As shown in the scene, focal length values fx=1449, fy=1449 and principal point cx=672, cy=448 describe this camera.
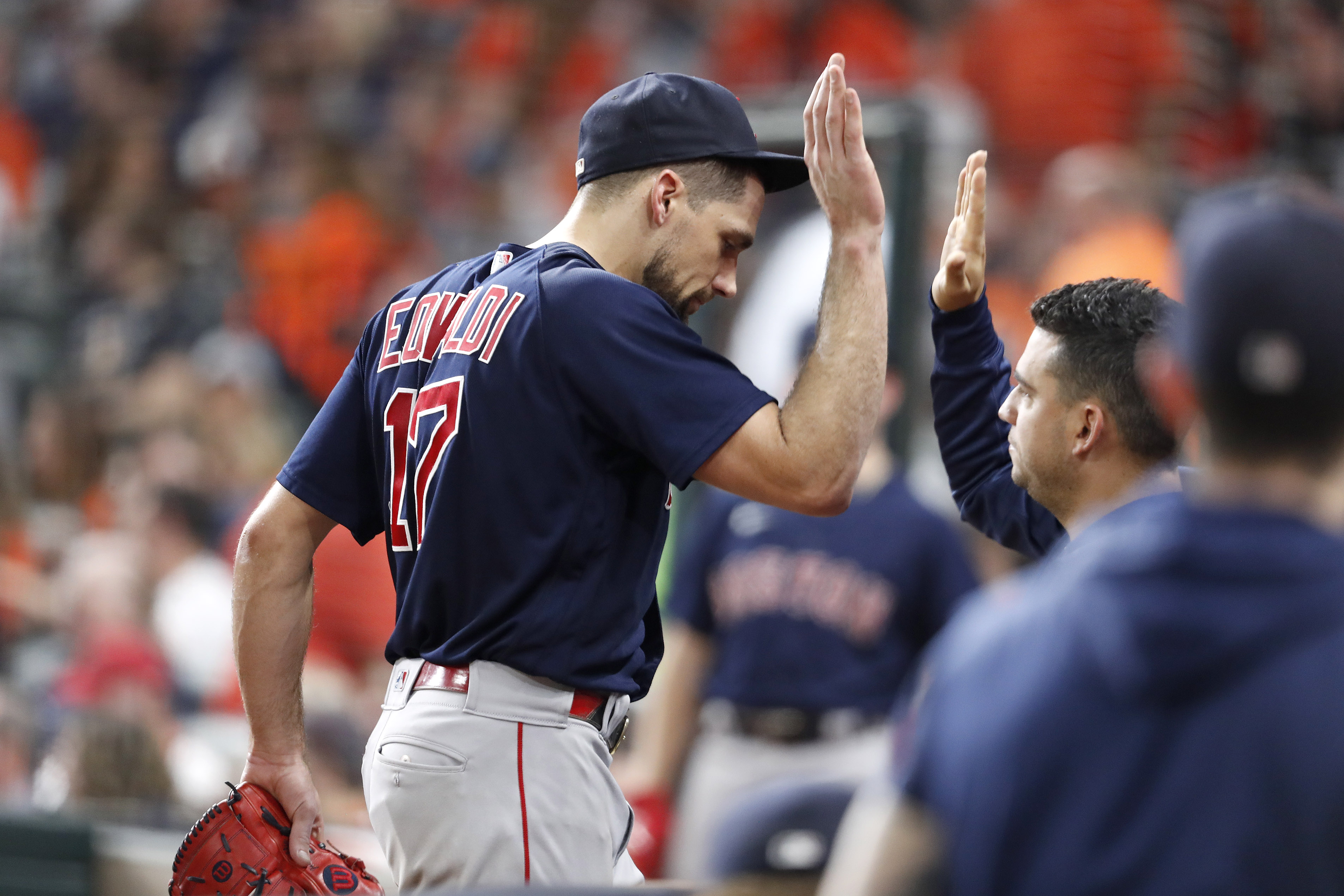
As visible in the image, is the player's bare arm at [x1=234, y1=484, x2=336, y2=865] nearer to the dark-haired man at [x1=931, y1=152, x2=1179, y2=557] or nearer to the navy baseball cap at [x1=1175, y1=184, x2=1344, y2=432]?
the dark-haired man at [x1=931, y1=152, x2=1179, y2=557]

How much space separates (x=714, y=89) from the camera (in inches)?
101

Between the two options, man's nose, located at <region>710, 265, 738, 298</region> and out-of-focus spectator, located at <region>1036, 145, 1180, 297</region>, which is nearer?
man's nose, located at <region>710, 265, 738, 298</region>

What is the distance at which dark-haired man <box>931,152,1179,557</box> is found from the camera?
94.0 inches

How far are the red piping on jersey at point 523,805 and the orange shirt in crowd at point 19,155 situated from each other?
877 centimetres

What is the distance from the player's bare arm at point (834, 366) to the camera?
2.29 m

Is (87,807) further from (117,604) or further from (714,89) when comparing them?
(714,89)

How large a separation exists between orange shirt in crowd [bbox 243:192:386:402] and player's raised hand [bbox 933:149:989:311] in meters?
5.92

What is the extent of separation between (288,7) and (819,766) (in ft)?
24.7

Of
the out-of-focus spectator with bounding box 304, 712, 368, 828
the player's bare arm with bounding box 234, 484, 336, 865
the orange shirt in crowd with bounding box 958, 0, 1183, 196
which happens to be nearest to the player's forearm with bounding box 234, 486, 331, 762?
the player's bare arm with bounding box 234, 484, 336, 865

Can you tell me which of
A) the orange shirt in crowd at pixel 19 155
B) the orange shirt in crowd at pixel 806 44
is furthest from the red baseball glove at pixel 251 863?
the orange shirt in crowd at pixel 19 155

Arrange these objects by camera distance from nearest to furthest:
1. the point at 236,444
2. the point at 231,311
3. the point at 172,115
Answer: the point at 236,444, the point at 231,311, the point at 172,115

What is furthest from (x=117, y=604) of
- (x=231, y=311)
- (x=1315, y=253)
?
(x=1315, y=253)

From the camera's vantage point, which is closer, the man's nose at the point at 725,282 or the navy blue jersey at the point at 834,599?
the man's nose at the point at 725,282

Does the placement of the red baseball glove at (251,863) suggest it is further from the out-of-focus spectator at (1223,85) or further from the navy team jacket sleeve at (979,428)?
the out-of-focus spectator at (1223,85)
